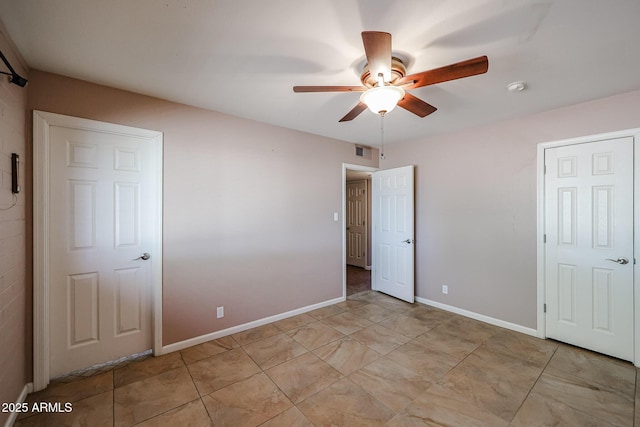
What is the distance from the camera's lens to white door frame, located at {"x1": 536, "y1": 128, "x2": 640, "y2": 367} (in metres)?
2.31

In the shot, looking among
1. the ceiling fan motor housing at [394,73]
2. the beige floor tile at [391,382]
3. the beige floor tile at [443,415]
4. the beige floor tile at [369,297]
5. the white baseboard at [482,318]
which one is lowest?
the beige floor tile at [443,415]

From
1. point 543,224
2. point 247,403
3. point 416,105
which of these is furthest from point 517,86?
point 247,403

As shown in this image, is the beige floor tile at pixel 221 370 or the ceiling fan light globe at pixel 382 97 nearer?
the ceiling fan light globe at pixel 382 97

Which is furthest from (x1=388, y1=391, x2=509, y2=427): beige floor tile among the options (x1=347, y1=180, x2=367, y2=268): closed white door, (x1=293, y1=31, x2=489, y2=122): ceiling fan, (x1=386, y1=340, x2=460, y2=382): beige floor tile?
(x1=347, y1=180, x2=367, y2=268): closed white door

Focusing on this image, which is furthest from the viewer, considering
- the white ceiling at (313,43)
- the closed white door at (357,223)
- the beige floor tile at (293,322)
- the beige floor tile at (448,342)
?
the closed white door at (357,223)

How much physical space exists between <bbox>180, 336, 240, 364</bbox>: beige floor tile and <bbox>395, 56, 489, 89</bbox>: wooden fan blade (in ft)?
8.98

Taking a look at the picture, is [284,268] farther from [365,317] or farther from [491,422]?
[491,422]

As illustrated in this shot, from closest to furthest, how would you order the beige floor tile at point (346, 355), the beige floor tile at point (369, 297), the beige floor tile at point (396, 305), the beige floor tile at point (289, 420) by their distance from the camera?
the beige floor tile at point (289, 420), the beige floor tile at point (346, 355), the beige floor tile at point (396, 305), the beige floor tile at point (369, 297)

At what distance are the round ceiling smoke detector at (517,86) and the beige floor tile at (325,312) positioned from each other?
3.00m

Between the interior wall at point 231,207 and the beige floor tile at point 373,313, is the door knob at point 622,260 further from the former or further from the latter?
the interior wall at point 231,207

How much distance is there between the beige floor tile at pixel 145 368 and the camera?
2121 millimetres

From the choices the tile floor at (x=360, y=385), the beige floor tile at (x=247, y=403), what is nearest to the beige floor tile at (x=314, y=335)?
the tile floor at (x=360, y=385)

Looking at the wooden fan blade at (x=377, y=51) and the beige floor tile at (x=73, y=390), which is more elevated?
the wooden fan blade at (x=377, y=51)

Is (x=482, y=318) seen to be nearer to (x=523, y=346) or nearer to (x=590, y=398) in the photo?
(x=523, y=346)
